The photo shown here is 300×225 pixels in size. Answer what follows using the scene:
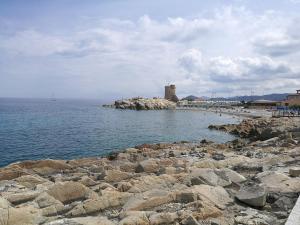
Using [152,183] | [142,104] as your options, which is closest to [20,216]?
[152,183]

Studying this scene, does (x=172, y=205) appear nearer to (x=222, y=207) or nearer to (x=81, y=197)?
(x=222, y=207)

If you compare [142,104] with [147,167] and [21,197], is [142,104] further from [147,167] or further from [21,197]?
[21,197]

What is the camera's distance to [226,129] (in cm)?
6669

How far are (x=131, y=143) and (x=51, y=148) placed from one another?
1063 cm

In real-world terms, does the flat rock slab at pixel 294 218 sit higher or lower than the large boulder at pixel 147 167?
higher

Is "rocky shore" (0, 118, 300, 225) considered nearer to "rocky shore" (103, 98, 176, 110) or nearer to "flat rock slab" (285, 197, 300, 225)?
"flat rock slab" (285, 197, 300, 225)

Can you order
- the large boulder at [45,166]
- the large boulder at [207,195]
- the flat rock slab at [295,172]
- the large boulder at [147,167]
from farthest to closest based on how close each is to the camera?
1. the large boulder at [45,166]
2. the large boulder at [147,167]
3. the flat rock slab at [295,172]
4. the large boulder at [207,195]

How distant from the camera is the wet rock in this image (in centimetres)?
1230

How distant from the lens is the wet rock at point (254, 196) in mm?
12305

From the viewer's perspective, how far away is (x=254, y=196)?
40.7 ft

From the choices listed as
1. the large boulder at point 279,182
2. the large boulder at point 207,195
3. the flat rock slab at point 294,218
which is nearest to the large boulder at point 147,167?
the large boulder at point 279,182

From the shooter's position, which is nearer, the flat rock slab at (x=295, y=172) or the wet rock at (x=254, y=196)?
the wet rock at (x=254, y=196)

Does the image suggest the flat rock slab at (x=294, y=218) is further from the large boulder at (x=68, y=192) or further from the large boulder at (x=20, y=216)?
the large boulder at (x=68, y=192)

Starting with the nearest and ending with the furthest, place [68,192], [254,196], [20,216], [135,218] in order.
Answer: [135,218] < [20,216] < [254,196] < [68,192]
